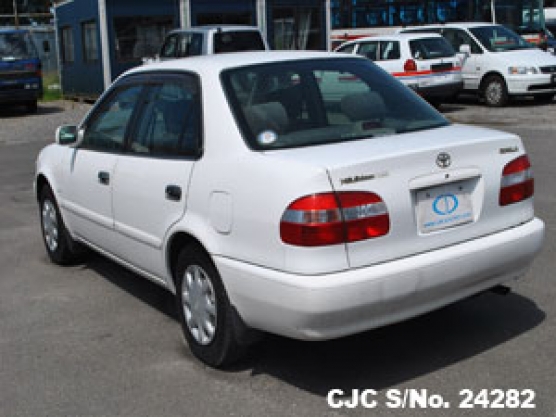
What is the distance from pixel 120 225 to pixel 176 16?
1886 centimetres

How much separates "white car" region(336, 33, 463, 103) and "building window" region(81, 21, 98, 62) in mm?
9156

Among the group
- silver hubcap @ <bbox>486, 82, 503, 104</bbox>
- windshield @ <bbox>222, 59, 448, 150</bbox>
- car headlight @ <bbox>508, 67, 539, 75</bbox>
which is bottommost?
silver hubcap @ <bbox>486, 82, 503, 104</bbox>

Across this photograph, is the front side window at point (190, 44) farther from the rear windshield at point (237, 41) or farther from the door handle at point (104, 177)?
the door handle at point (104, 177)

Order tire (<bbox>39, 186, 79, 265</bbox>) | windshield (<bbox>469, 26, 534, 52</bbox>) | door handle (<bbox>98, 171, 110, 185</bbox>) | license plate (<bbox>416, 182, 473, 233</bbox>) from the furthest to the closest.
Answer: windshield (<bbox>469, 26, 534, 52</bbox>) → tire (<bbox>39, 186, 79, 265</bbox>) → door handle (<bbox>98, 171, 110, 185</bbox>) → license plate (<bbox>416, 182, 473, 233</bbox>)

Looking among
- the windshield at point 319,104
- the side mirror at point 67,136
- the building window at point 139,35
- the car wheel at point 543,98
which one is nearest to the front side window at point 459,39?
the car wheel at point 543,98

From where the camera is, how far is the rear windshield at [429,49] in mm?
17141

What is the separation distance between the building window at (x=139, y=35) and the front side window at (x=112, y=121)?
17.6m

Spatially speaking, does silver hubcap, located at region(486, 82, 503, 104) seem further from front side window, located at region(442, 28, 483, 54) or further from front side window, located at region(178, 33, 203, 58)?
front side window, located at region(178, 33, 203, 58)

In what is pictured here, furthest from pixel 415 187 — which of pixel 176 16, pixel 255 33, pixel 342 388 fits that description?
pixel 176 16

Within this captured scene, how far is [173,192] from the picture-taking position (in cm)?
427

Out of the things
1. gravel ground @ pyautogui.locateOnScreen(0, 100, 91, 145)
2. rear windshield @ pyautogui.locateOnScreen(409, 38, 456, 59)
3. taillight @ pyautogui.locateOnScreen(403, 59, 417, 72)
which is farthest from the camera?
rear windshield @ pyautogui.locateOnScreen(409, 38, 456, 59)

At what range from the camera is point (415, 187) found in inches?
147

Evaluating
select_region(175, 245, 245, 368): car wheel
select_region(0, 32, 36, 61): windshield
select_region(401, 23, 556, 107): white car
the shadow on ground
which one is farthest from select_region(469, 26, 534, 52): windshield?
select_region(175, 245, 245, 368): car wheel

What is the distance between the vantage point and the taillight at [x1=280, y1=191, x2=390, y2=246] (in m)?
3.53
